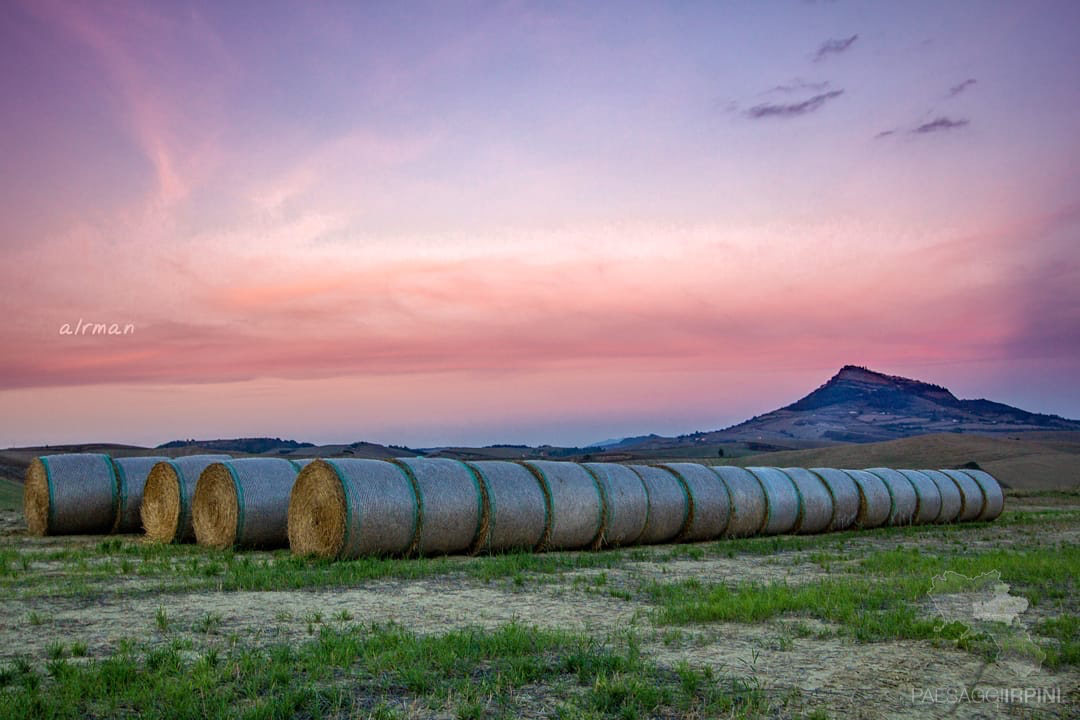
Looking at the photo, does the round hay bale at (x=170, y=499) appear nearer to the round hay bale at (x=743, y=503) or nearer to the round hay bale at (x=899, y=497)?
the round hay bale at (x=743, y=503)

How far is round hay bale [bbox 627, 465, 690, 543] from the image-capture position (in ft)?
52.8

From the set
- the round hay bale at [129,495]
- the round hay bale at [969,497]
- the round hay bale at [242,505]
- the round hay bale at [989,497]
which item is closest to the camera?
the round hay bale at [242,505]

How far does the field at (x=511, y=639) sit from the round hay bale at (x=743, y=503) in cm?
419

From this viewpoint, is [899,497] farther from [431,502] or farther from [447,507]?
[431,502]

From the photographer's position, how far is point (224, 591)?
9891 mm

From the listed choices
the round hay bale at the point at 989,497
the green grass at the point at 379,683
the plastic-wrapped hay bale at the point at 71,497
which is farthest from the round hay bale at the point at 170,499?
the round hay bale at the point at 989,497

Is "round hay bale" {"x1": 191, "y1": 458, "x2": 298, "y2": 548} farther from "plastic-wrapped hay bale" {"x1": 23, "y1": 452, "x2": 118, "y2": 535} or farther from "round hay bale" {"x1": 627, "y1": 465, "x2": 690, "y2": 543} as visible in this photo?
"round hay bale" {"x1": 627, "y1": 465, "x2": 690, "y2": 543}

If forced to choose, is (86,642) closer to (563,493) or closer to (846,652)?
(846,652)

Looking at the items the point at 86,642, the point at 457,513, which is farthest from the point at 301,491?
the point at 86,642

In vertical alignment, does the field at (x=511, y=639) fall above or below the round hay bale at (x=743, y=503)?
below

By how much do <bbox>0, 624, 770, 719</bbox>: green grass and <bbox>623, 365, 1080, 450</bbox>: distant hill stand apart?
11905 cm

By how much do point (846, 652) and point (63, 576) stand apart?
9053 mm

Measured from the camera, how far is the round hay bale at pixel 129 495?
1722 cm

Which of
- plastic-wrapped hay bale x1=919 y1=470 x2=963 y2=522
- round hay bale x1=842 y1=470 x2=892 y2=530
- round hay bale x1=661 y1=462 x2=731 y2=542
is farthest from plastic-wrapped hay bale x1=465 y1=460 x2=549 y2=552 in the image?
plastic-wrapped hay bale x1=919 y1=470 x2=963 y2=522
